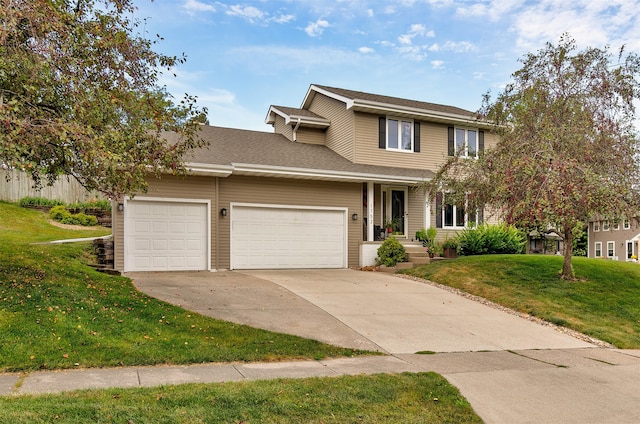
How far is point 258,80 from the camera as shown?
69.2 ft

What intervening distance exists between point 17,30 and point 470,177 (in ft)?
34.5

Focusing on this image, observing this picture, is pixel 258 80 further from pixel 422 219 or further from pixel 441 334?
pixel 441 334

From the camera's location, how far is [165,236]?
535 inches

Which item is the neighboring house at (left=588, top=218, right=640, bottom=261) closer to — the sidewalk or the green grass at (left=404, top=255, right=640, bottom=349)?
the green grass at (left=404, top=255, right=640, bottom=349)

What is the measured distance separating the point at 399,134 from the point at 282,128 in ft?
18.1

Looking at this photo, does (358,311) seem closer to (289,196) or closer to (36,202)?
(289,196)

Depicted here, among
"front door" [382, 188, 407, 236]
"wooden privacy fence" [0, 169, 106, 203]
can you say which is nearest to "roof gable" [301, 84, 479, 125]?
"front door" [382, 188, 407, 236]

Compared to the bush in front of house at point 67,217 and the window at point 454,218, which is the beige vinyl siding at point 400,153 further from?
the bush in front of house at point 67,217

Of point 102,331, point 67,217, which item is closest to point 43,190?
point 67,217

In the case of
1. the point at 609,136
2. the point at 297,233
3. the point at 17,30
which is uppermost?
the point at 17,30


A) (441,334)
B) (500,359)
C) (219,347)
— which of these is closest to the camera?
(219,347)

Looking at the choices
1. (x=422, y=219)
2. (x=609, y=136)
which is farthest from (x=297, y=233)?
(x=609, y=136)

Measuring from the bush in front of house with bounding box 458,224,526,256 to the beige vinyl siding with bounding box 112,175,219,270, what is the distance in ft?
30.1

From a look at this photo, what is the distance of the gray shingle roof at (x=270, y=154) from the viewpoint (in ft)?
48.9
